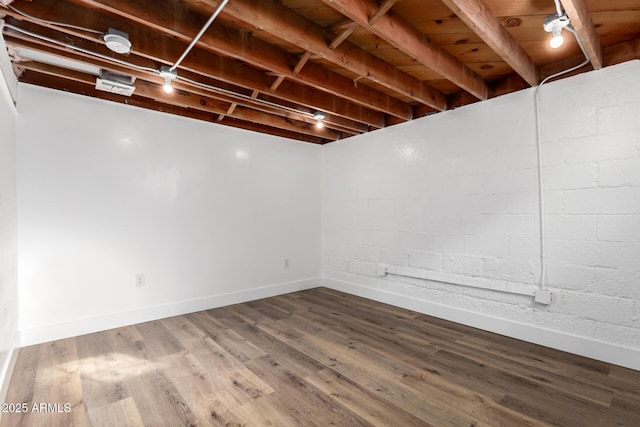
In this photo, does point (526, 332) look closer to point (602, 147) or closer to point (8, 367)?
point (602, 147)

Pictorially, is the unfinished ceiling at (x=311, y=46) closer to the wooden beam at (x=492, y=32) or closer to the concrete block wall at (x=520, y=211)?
the wooden beam at (x=492, y=32)

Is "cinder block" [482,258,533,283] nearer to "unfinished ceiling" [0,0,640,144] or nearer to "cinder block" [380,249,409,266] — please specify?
"cinder block" [380,249,409,266]

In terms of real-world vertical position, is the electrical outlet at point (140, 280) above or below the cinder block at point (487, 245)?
below

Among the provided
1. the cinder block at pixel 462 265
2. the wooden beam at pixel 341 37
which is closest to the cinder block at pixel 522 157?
the cinder block at pixel 462 265

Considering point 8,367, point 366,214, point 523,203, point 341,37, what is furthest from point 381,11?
point 8,367

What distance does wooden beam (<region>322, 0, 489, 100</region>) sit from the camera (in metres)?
1.72

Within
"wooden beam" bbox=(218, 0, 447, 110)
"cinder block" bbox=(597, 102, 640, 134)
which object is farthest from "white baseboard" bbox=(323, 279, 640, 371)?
"wooden beam" bbox=(218, 0, 447, 110)

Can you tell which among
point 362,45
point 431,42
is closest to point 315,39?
point 362,45

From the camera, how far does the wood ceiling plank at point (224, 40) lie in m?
1.75

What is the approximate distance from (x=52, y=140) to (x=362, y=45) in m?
2.98

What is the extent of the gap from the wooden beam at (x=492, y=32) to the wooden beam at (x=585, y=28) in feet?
1.24

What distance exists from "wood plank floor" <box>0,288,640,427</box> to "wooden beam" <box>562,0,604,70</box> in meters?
2.32

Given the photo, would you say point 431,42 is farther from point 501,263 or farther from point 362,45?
point 501,263

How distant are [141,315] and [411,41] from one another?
367 cm
